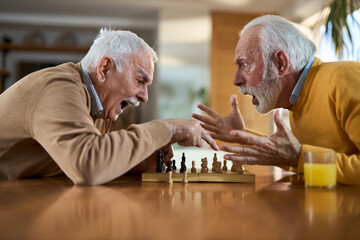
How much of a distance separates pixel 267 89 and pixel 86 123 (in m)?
0.96

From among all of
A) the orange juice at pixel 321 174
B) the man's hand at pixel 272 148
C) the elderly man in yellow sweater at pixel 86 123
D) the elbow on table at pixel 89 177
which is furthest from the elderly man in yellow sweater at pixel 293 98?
the elbow on table at pixel 89 177

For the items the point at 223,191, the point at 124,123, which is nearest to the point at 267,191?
the point at 223,191

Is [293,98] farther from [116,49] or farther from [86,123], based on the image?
[86,123]

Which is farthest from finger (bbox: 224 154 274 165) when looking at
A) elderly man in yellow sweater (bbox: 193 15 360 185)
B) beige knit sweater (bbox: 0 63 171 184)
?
beige knit sweater (bbox: 0 63 171 184)

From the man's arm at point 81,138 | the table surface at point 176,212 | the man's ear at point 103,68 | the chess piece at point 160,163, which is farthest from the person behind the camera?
the man's ear at point 103,68

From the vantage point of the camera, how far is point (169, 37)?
20.4 ft

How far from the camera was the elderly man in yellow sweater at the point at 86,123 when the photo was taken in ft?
3.91

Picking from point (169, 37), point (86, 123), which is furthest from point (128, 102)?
point (169, 37)

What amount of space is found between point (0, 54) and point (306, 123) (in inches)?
255

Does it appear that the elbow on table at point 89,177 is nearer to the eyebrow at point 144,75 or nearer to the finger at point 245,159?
the finger at point 245,159

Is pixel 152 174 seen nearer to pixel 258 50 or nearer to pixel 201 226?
pixel 201 226

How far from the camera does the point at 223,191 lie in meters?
1.16

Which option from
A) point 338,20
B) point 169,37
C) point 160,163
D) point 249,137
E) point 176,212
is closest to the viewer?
point 176,212

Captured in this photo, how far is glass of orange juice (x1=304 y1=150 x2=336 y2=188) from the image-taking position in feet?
4.08
